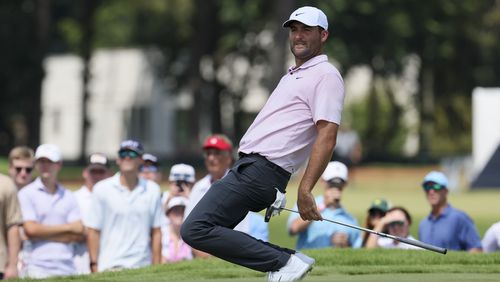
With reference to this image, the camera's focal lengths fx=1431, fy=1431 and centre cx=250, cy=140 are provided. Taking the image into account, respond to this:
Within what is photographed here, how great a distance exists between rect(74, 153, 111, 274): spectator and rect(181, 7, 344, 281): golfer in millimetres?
4115

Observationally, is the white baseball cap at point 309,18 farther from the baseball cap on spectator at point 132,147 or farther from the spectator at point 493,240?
the spectator at point 493,240

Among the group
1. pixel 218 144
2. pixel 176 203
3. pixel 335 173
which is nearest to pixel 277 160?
pixel 218 144

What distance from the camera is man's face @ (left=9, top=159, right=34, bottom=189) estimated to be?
13.8m

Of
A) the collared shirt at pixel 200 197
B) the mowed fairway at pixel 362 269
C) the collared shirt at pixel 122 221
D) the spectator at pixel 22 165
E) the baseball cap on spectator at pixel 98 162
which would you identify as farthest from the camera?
the baseball cap on spectator at pixel 98 162

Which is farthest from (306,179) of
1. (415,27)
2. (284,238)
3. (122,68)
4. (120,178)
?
(122,68)

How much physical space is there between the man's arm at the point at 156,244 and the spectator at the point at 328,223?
1534 mm

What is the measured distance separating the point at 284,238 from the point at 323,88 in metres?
13.6

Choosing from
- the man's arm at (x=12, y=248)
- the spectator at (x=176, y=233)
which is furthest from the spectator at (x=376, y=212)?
the man's arm at (x=12, y=248)

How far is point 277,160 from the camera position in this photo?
29.6ft

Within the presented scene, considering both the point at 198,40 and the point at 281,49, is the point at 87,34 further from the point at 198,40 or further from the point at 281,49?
the point at 281,49

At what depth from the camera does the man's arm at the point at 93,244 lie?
42.5 ft

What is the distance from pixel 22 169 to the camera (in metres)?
13.8

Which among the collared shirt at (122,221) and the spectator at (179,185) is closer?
the collared shirt at (122,221)

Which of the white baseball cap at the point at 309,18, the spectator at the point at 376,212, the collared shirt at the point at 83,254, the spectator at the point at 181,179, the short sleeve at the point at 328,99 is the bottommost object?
the collared shirt at the point at 83,254
